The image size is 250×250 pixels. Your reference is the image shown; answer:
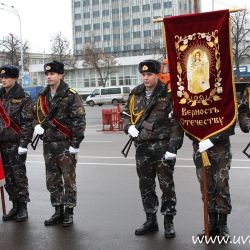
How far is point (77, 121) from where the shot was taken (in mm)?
5965

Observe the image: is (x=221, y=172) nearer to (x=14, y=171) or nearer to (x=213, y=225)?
(x=213, y=225)

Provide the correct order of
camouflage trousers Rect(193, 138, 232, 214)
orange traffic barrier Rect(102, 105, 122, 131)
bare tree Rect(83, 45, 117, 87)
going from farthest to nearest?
bare tree Rect(83, 45, 117, 87) → orange traffic barrier Rect(102, 105, 122, 131) → camouflage trousers Rect(193, 138, 232, 214)

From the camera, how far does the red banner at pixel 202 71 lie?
16.5 feet

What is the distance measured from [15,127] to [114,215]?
1.73 m

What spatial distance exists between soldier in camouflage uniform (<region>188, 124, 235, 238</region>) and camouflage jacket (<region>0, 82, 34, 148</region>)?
2.23 metres

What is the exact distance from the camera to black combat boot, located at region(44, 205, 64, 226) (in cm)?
616

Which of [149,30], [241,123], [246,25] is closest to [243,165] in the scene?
[241,123]

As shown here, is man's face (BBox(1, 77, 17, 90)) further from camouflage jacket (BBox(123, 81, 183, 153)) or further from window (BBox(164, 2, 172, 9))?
window (BBox(164, 2, 172, 9))

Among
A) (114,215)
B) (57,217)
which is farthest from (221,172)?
(57,217)

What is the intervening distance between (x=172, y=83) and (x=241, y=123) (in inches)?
33.9

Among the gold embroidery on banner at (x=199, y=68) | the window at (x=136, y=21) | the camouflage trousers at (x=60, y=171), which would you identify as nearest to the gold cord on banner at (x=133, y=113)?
the gold embroidery on banner at (x=199, y=68)

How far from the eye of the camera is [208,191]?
5336 millimetres

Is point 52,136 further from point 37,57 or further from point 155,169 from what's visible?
point 37,57

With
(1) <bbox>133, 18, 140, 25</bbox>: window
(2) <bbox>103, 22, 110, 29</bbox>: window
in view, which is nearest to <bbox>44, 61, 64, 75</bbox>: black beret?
(1) <bbox>133, 18, 140, 25</bbox>: window
